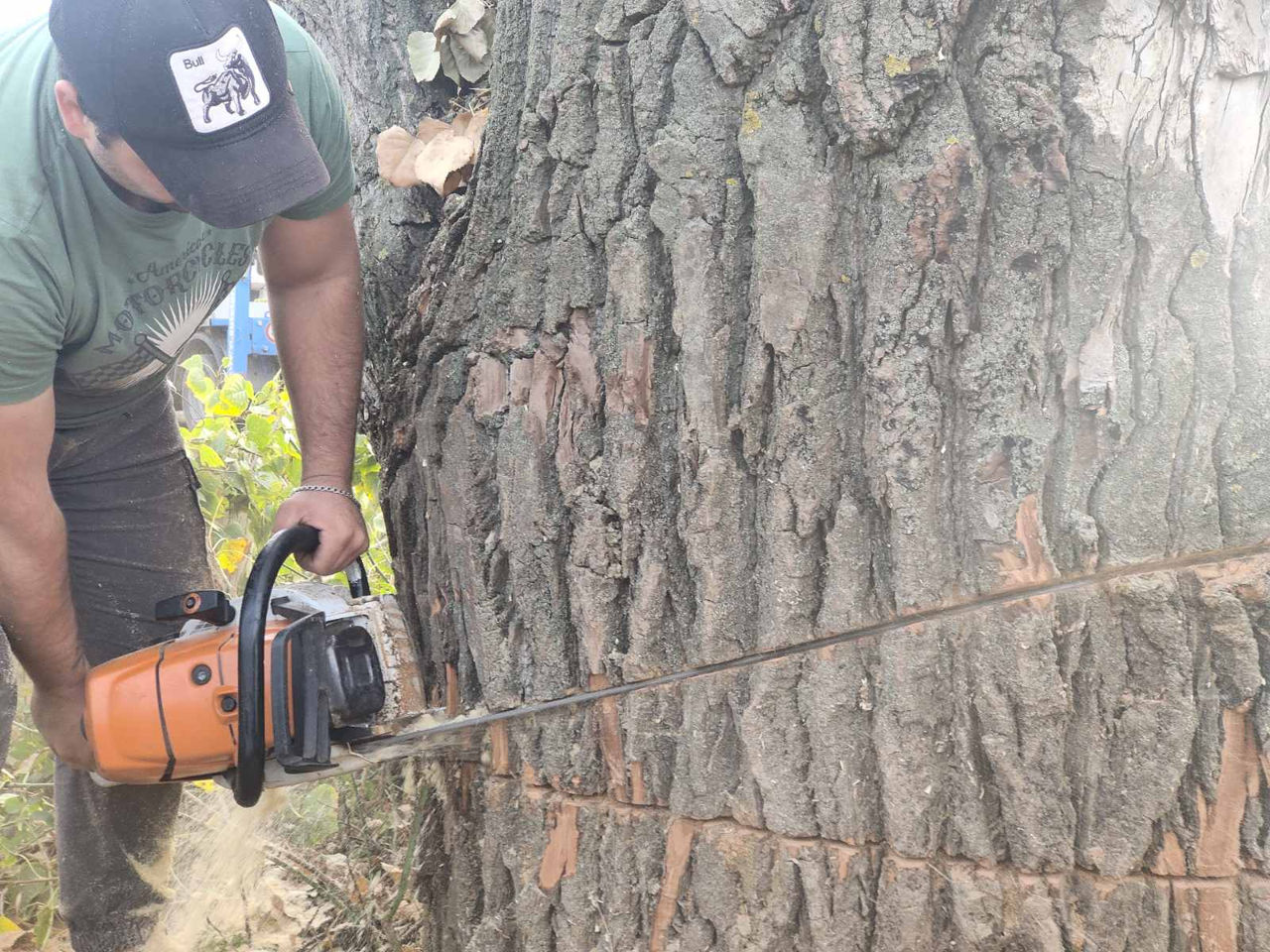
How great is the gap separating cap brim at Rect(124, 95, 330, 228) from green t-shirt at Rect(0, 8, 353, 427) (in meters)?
0.23

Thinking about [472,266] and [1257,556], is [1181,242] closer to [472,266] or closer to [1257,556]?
[1257,556]

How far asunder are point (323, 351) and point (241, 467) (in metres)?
1.30

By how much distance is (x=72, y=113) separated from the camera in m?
1.64

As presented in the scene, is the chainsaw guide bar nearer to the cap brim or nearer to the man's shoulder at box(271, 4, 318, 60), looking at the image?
the cap brim

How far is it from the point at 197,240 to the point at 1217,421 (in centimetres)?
186

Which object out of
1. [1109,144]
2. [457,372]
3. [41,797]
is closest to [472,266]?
[457,372]

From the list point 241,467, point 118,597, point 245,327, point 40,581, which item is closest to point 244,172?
point 40,581


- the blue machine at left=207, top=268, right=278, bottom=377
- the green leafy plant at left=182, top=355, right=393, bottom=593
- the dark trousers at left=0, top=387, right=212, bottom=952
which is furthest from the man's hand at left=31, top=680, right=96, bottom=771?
the blue machine at left=207, top=268, right=278, bottom=377

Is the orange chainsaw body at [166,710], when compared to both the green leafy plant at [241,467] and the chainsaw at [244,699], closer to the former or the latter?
the chainsaw at [244,699]

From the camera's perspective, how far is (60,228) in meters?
1.75

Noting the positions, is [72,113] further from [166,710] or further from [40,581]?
[166,710]

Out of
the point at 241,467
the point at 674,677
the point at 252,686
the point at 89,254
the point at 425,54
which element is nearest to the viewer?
the point at 674,677

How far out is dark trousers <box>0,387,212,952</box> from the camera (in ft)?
7.80

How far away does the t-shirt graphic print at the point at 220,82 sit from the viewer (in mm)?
1574
